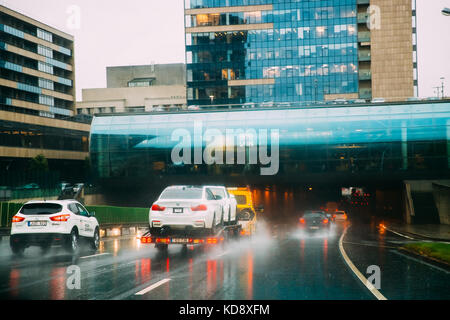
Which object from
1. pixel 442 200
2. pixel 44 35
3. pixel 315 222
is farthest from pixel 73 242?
pixel 44 35

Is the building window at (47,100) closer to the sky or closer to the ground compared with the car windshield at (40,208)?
closer to the sky

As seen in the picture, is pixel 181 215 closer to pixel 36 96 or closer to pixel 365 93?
pixel 365 93

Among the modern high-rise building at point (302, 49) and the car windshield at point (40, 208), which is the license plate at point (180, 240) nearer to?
the car windshield at point (40, 208)

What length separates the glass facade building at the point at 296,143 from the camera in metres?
60.6

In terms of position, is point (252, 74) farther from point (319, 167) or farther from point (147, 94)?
point (319, 167)

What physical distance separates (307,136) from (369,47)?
40364 millimetres

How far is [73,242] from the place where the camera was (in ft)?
56.6

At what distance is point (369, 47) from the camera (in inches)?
3787

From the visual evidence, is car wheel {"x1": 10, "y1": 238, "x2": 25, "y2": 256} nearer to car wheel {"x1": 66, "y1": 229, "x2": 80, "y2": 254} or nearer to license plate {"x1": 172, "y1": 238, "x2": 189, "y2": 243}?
car wheel {"x1": 66, "y1": 229, "x2": 80, "y2": 254}

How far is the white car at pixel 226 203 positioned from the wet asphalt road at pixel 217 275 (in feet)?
6.09

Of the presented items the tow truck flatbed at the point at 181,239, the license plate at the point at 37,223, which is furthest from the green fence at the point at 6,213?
the tow truck flatbed at the point at 181,239

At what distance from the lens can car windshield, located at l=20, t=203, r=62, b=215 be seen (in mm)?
16745

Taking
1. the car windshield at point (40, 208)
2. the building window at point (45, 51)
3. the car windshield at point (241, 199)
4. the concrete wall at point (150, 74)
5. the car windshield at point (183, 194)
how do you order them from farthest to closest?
1. the concrete wall at point (150, 74)
2. the building window at point (45, 51)
3. the car windshield at point (241, 199)
4. the car windshield at point (40, 208)
5. the car windshield at point (183, 194)
